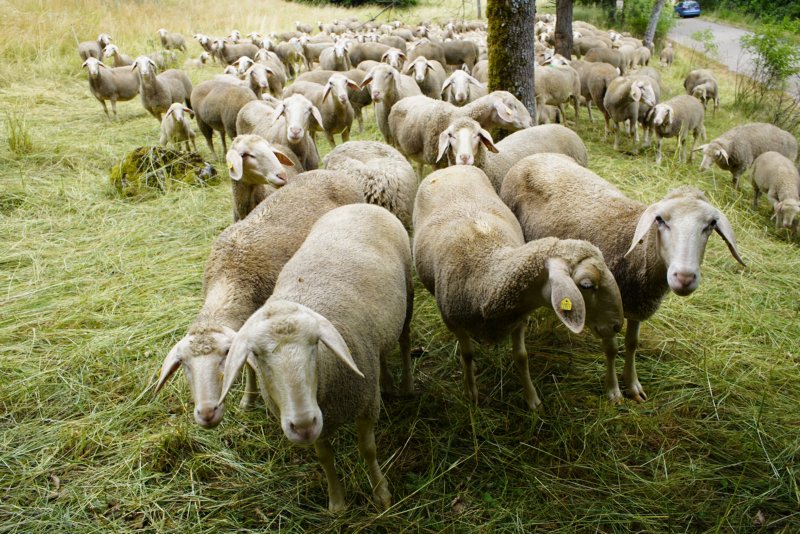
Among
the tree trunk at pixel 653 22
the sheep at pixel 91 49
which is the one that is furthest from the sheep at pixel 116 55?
the tree trunk at pixel 653 22

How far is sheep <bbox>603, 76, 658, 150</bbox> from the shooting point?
25.7 ft

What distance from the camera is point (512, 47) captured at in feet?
17.9

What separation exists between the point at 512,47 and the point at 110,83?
831cm

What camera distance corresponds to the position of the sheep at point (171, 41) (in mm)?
16703

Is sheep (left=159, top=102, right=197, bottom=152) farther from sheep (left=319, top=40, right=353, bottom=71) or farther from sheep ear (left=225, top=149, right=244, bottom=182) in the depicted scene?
sheep (left=319, top=40, right=353, bottom=71)

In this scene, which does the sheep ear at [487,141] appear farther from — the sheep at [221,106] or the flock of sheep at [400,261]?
the sheep at [221,106]

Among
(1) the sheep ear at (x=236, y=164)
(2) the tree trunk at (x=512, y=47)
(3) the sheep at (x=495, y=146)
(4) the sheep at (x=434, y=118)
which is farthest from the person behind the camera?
(4) the sheep at (x=434, y=118)

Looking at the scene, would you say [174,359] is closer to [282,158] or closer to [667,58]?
[282,158]

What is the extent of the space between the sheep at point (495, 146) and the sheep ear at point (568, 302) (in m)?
2.24

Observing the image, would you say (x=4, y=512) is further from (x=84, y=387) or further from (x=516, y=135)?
(x=516, y=135)

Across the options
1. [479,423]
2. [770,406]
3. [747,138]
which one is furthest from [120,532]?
[747,138]

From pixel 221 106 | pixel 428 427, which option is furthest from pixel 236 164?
pixel 221 106

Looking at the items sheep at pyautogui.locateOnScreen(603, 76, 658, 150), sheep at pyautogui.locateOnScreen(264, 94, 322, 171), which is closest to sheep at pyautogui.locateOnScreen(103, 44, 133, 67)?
sheep at pyautogui.locateOnScreen(264, 94, 322, 171)

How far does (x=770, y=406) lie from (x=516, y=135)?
323cm
